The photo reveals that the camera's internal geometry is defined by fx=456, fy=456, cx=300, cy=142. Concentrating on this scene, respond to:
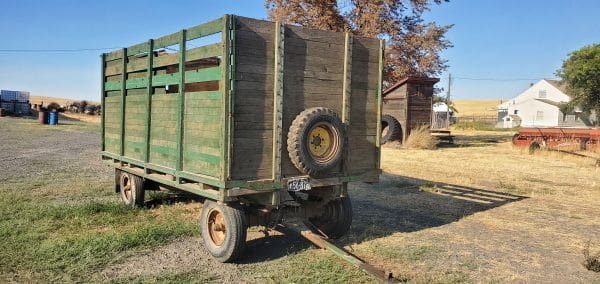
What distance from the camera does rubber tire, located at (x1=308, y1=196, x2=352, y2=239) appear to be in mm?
6246

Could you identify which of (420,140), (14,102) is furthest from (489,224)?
(14,102)

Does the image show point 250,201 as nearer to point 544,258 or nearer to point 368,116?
point 368,116

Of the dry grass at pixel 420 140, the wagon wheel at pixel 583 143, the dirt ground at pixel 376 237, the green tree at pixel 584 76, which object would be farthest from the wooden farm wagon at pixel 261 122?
the green tree at pixel 584 76

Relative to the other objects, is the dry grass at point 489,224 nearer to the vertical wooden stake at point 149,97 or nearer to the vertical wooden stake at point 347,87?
the vertical wooden stake at point 347,87

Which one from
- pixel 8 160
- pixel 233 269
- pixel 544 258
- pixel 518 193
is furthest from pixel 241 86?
pixel 8 160

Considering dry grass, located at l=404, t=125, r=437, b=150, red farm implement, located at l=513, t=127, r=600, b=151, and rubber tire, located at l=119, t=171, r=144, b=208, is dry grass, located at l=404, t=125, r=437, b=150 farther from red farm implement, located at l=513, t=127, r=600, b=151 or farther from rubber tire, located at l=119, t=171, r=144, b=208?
rubber tire, located at l=119, t=171, r=144, b=208

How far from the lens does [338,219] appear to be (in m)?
6.26

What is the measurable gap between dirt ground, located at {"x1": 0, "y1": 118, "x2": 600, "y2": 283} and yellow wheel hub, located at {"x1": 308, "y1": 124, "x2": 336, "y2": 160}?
1.21 m

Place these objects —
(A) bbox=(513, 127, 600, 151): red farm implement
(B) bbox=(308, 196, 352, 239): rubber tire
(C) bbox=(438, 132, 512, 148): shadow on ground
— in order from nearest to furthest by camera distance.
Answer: (B) bbox=(308, 196, 352, 239): rubber tire, (A) bbox=(513, 127, 600, 151): red farm implement, (C) bbox=(438, 132, 512, 148): shadow on ground

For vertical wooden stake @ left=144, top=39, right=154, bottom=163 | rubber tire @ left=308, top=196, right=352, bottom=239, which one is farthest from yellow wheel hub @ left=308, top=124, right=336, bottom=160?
vertical wooden stake @ left=144, top=39, right=154, bottom=163

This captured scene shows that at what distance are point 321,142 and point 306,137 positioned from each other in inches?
14.2

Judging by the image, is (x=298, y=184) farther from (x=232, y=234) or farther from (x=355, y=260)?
(x=355, y=260)

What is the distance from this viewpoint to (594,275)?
5.03m

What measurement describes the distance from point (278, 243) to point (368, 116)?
6.80 ft
